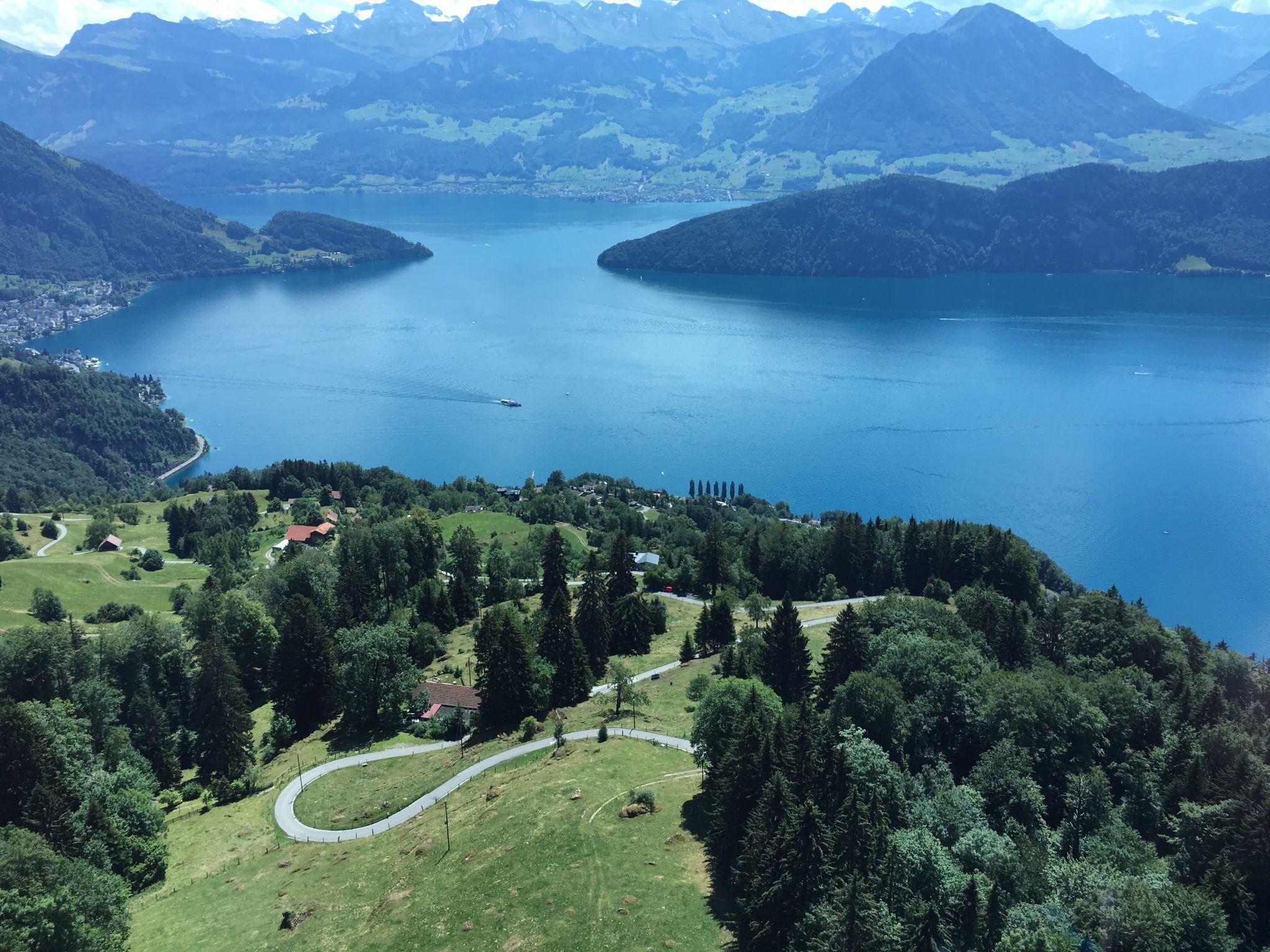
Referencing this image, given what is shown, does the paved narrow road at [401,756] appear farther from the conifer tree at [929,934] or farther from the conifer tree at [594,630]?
the conifer tree at [929,934]

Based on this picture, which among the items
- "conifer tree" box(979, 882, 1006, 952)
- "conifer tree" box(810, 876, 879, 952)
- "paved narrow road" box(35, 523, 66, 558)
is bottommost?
"paved narrow road" box(35, 523, 66, 558)

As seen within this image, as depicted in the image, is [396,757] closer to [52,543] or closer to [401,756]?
[401,756]

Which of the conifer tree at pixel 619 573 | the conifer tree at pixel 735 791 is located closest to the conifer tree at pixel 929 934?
the conifer tree at pixel 735 791

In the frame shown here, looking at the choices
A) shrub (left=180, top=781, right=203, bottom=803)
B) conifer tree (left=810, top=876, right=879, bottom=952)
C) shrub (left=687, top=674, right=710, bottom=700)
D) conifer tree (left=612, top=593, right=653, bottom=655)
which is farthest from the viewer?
conifer tree (left=612, top=593, right=653, bottom=655)

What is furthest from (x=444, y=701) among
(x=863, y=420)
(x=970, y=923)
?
(x=863, y=420)

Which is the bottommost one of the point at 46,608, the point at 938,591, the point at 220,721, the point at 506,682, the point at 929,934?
the point at 46,608

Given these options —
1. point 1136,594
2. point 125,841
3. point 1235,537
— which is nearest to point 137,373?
point 125,841

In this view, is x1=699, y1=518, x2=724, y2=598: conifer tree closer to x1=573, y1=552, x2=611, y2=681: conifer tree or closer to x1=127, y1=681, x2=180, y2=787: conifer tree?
x1=573, y1=552, x2=611, y2=681: conifer tree

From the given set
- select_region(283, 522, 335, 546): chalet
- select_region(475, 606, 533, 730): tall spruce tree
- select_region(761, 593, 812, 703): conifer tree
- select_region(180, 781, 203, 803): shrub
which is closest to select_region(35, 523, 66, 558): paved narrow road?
select_region(283, 522, 335, 546): chalet
